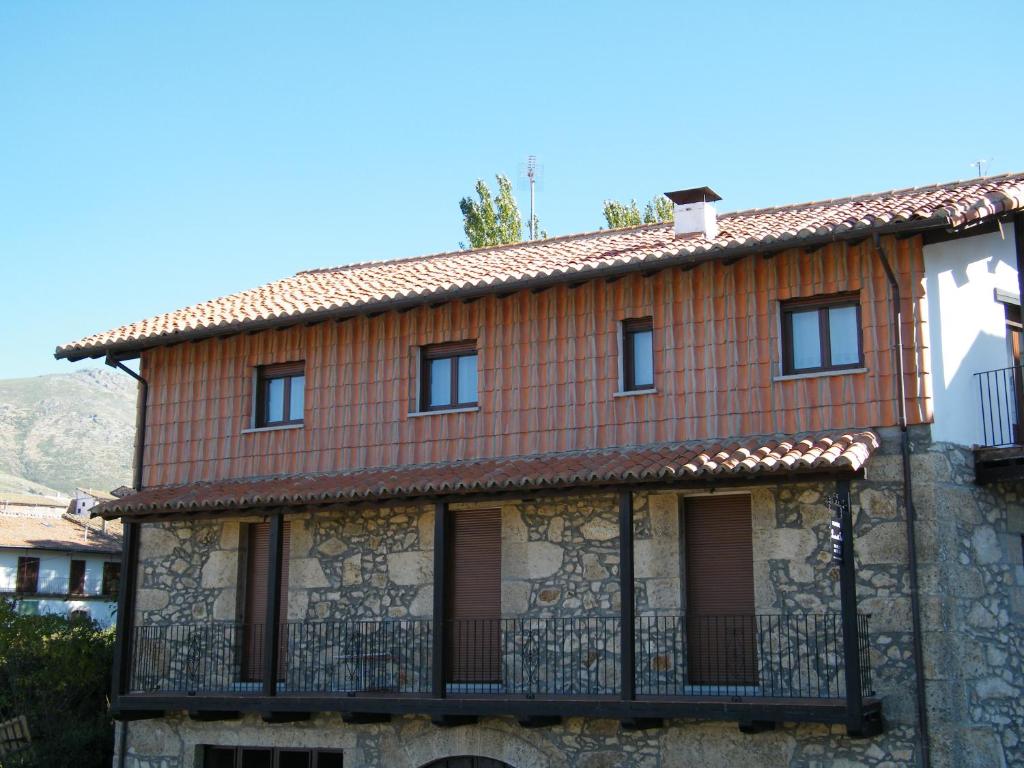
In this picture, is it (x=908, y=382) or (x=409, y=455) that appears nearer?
(x=908, y=382)

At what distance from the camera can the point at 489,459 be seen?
15.9 meters

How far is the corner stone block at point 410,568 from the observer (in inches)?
627

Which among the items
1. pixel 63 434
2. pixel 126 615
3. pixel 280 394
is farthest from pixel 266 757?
pixel 63 434

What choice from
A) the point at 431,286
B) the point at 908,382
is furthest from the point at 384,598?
the point at 908,382

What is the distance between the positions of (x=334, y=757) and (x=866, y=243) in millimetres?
9063

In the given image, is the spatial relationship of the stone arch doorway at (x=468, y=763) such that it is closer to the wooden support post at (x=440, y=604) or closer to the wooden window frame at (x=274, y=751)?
the wooden support post at (x=440, y=604)

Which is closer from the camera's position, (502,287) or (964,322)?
(964,322)

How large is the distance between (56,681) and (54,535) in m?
20.1

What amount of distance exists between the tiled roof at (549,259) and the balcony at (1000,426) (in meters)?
1.99

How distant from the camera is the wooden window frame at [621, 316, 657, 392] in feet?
50.2

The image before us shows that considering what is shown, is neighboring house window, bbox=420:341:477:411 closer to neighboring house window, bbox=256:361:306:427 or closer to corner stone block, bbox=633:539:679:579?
neighboring house window, bbox=256:361:306:427

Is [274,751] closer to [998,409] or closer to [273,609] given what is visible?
[273,609]

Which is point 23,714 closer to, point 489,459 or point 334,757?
point 334,757

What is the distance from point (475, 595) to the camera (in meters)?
15.8
